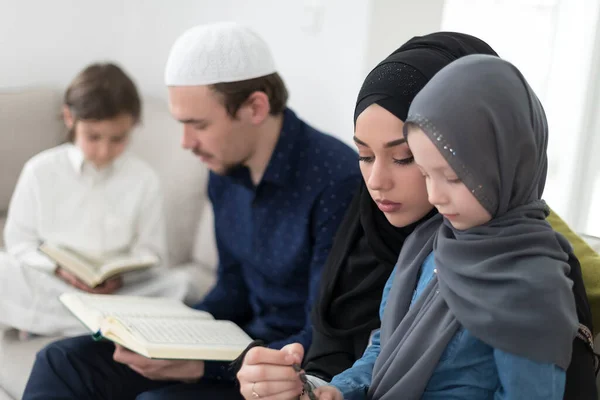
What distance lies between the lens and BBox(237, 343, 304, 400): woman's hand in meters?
1.08

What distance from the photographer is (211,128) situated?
5.48ft

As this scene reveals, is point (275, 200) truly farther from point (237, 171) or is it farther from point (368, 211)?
point (368, 211)

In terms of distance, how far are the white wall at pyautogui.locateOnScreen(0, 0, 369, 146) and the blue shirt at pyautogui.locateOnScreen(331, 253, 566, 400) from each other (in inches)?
48.3

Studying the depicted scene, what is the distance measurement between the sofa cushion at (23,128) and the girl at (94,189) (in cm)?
37

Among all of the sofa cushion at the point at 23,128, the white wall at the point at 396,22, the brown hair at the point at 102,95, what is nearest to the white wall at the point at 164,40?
the white wall at the point at 396,22

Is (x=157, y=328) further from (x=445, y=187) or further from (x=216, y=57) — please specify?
(x=445, y=187)

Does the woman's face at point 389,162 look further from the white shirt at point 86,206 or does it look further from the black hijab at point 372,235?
the white shirt at point 86,206

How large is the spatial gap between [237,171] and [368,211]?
0.49 m

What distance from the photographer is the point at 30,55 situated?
9.62 ft

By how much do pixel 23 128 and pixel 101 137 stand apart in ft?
1.87

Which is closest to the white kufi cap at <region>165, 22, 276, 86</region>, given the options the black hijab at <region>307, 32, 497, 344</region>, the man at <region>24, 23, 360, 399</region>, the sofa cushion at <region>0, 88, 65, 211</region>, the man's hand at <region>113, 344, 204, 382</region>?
the man at <region>24, 23, 360, 399</region>

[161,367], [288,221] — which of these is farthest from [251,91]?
[161,367]

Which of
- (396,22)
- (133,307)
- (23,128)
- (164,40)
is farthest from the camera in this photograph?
(164,40)

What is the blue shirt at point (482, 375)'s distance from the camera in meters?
0.93
